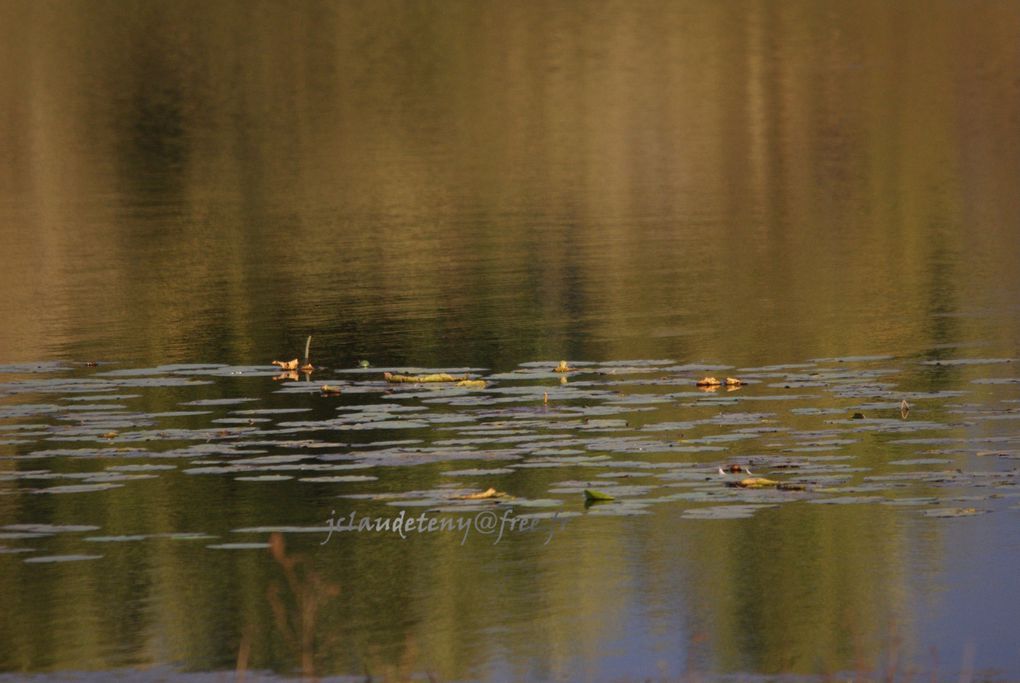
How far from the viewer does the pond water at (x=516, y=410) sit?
12.8m

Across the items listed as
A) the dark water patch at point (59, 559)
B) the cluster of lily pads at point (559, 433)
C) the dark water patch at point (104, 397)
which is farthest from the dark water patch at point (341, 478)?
the dark water patch at point (104, 397)

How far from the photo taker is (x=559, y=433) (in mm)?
17625

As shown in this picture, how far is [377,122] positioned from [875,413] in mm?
40273

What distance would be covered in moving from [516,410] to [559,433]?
1059 millimetres

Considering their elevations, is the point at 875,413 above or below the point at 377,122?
below

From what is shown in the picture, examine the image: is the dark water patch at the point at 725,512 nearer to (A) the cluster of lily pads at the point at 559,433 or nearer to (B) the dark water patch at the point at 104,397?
(A) the cluster of lily pads at the point at 559,433

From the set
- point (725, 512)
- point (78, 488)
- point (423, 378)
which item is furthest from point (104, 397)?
point (725, 512)

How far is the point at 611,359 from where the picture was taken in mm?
21172

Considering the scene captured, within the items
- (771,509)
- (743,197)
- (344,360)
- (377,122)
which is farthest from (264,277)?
(377,122)

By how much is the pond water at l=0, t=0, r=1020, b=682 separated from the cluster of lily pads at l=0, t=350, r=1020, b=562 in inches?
2.0

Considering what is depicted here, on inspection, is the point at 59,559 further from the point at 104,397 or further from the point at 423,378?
the point at 423,378

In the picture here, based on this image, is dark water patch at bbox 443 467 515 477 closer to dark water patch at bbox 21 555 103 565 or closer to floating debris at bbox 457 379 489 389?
dark water patch at bbox 21 555 103 565

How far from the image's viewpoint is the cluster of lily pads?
1555 cm

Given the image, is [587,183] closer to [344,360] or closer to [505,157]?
[505,157]
